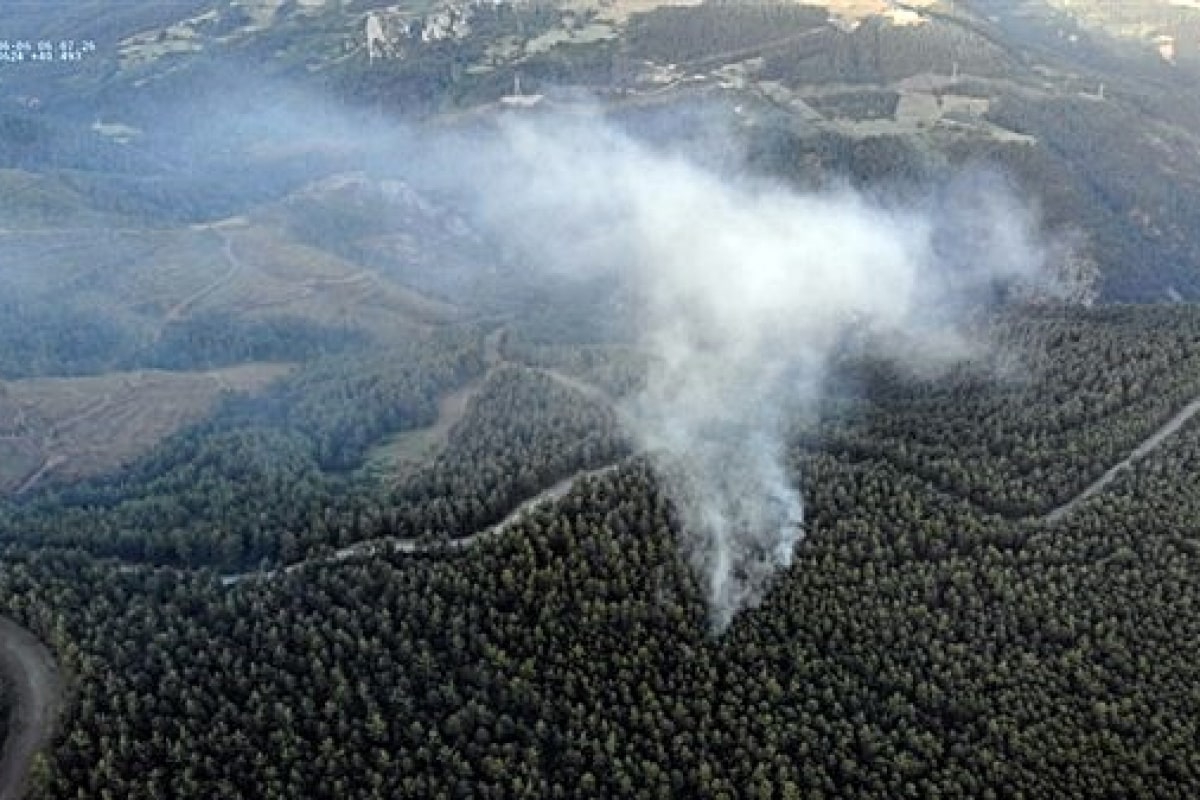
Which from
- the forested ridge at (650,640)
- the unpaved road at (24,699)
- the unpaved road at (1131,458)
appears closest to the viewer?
the unpaved road at (24,699)

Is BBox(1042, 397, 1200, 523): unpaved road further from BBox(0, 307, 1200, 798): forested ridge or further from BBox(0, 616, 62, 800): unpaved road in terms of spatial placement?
BBox(0, 616, 62, 800): unpaved road

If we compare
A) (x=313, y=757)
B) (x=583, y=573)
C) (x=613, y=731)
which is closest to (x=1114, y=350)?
(x=583, y=573)

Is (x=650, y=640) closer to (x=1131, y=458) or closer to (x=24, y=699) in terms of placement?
(x=24, y=699)

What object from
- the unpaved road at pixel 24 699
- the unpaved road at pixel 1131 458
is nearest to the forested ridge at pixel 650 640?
the unpaved road at pixel 1131 458

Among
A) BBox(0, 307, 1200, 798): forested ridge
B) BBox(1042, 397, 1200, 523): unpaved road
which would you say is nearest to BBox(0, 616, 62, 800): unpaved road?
BBox(0, 307, 1200, 798): forested ridge

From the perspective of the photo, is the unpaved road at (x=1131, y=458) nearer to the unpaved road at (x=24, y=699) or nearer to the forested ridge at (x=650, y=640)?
the forested ridge at (x=650, y=640)

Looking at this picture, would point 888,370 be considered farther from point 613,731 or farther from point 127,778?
point 127,778

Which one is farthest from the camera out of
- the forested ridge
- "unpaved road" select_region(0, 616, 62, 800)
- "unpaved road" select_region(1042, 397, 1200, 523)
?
"unpaved road" select_region(1042, 397, 1200, 523)
